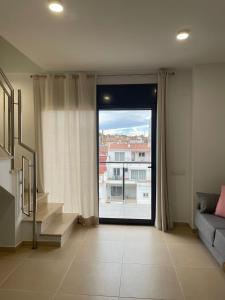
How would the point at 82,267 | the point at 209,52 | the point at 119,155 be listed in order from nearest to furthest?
the point at 82,267, the point at 209,52, the point at 119,155

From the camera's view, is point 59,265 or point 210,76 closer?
point 59,265

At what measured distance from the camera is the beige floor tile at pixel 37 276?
2.50m

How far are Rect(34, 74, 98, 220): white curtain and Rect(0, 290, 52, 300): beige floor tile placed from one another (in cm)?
201

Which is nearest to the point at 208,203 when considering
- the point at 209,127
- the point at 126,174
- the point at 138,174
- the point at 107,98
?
the point at 209,127

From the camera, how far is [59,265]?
116 inches

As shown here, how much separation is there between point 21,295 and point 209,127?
135 inches

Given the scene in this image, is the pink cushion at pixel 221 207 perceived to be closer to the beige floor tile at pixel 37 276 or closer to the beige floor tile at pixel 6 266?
the beige floor tile at pixel 37 276

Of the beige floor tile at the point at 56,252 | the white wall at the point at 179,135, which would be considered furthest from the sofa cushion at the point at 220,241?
the beige floor tile at the point at 56,252

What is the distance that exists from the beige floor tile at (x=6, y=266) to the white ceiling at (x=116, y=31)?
2.76 metres

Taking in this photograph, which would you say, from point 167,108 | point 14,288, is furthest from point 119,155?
point 14,288

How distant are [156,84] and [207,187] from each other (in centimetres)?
196

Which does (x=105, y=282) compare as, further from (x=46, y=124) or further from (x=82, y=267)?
(x=46, y=124)

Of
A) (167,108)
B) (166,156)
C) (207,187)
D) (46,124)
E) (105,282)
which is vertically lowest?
(105,282)

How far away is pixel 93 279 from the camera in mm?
2641
